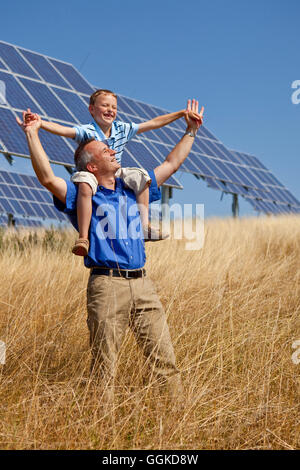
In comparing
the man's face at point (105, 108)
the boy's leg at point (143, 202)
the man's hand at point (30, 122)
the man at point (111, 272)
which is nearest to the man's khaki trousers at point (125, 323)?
the man at point (111, 272)

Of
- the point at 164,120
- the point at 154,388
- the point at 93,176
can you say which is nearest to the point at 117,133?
the point at 164,120

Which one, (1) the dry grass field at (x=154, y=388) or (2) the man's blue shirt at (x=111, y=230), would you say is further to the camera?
(2) the man's blue shirt at (x=111, y=230)

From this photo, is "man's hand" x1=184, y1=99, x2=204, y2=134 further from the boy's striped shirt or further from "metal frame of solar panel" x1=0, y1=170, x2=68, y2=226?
"metal frame of solar panel" x1=0, y1=170, x2=68, y2=226

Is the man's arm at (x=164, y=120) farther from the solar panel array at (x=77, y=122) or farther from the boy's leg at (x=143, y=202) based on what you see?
the solar panel array at (x=77, y=122)

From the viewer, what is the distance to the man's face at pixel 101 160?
316 centimetres

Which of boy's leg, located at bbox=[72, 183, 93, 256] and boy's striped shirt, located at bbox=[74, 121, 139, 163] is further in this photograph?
boy's striped shirt, located at bbox=[74, 121, 139, 163]

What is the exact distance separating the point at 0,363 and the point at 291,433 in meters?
1.97

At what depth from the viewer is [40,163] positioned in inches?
120

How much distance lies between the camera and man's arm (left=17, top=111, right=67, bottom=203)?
9.95 feet

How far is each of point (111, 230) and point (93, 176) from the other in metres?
0.34

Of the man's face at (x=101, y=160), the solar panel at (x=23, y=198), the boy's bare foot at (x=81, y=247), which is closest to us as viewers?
the boy's bare foot at (x=81, y=247)

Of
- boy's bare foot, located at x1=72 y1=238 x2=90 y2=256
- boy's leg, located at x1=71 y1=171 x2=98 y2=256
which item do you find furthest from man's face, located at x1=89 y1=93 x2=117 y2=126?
boy's bare foot, located at x1=72 y1=238 x2=90 y2=256

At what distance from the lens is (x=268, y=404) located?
10.6 feet

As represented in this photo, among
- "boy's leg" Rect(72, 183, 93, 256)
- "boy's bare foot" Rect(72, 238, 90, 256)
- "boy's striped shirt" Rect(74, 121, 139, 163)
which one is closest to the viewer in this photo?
"boy's bare foot" Rect(72, 238, 90, 256)
